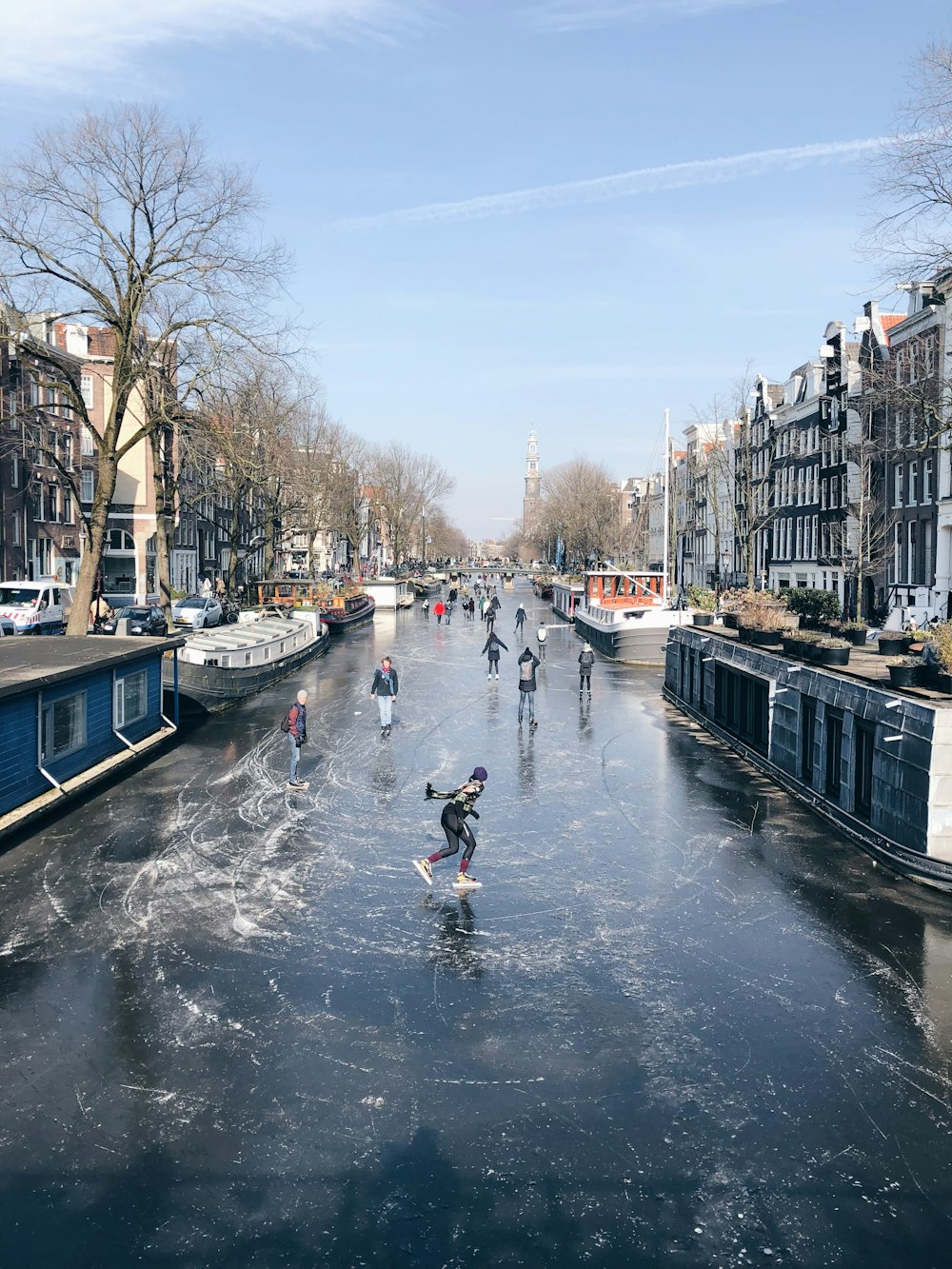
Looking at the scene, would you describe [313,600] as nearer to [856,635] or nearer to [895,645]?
[856,635]

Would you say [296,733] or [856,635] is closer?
[296,733]

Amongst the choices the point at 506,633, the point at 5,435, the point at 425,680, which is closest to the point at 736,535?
the point at 506,633

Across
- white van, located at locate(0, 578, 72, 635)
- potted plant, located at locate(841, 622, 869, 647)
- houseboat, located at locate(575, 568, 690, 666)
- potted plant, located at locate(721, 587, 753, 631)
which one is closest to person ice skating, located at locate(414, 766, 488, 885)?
potted plant, located at locate(841, 622, 869, 647)

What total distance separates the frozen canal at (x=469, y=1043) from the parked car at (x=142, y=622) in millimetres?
23626

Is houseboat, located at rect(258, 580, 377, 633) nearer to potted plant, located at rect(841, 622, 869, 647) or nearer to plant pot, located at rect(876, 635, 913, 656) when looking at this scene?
potted plant, located at rect(841, 622, 869, 647)

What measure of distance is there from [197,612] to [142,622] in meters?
5.84

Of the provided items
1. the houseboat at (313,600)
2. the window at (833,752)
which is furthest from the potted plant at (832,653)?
the houseboat at (313,600)

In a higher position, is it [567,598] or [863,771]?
[567,598]

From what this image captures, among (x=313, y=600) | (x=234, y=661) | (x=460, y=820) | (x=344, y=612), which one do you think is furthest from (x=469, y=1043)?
(x=344, y=612)

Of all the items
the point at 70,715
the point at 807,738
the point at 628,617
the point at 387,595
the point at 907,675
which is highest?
the point at 387,595

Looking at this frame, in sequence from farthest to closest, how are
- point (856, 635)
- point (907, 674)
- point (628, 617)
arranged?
point (628, 617)
point (856, 635)
point (907, 674)

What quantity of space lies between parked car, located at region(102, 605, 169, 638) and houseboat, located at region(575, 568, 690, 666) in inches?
707

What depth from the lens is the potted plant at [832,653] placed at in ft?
59.7

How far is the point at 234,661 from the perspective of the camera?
29.6 metres
